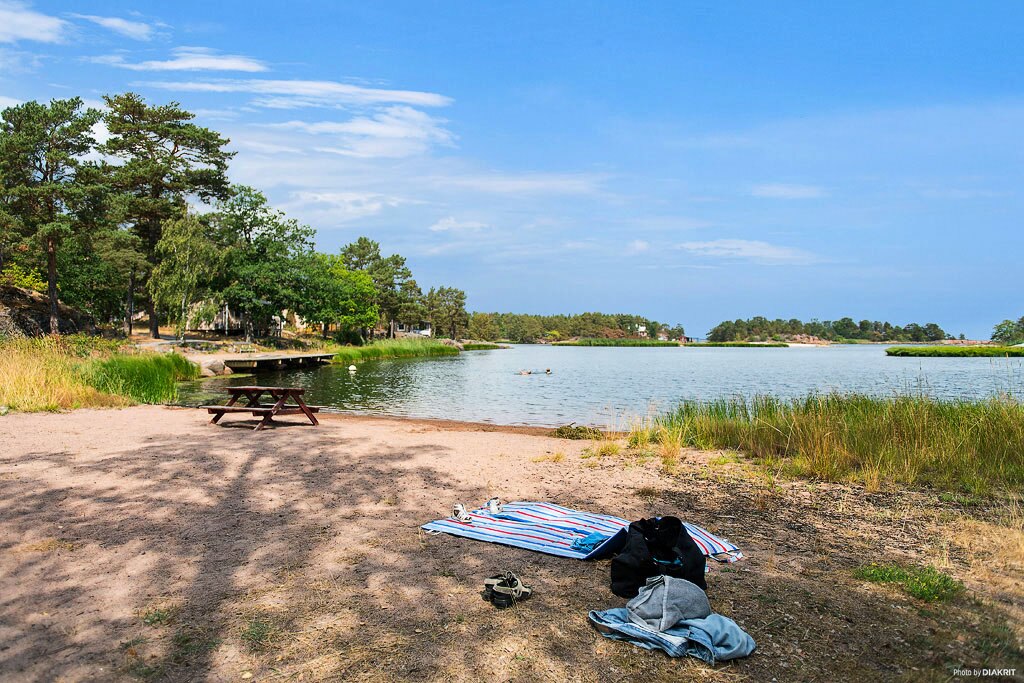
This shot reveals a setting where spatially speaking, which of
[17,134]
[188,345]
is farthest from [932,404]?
[188,345]

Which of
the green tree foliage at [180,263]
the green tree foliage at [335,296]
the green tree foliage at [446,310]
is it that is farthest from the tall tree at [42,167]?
the green tree foliage at [446,310]

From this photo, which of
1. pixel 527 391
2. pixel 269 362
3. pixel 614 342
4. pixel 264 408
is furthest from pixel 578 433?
pixel 614 342

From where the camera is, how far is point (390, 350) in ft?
181

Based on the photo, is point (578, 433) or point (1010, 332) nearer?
point (578, 433)

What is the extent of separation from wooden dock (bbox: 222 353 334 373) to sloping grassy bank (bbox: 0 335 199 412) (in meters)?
12.9

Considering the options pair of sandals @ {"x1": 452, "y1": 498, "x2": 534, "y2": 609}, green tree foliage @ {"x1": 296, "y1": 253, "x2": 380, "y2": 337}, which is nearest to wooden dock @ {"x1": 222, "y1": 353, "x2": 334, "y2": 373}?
green tree foliage @ {"x1": 296, "y1": 253, "x2": 380, "y2": 337}

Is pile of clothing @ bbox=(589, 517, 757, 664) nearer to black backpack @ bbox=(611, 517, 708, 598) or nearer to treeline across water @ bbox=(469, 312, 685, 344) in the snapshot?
black backpack @ bbox=(611, 517, 708, 598)

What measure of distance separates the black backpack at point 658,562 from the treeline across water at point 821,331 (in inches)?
6458

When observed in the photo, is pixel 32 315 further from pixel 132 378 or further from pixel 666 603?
pixel 666 603

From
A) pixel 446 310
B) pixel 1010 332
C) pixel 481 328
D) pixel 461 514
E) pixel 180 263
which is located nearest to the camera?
pixel 461 514

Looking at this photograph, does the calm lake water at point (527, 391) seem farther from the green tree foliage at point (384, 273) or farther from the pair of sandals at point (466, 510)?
the green tree foliage at point (384, 273)

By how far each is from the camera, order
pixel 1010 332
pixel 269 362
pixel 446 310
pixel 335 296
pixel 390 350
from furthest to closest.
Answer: pixel 446 310, pixel 1010 332, pixel 390 350, pixel 335 296, pixel 269 362

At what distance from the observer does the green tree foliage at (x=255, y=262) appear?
140 feet

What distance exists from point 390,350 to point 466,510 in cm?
5068
